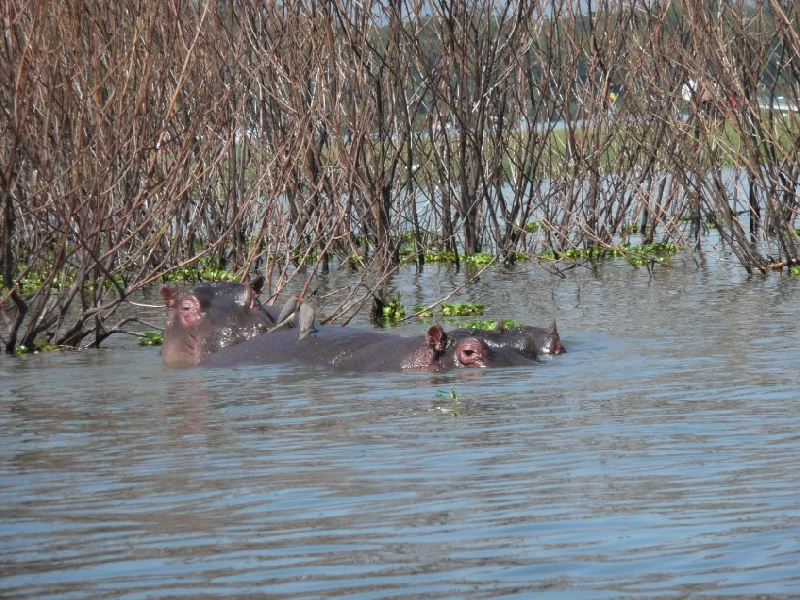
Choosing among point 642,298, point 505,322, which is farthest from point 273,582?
point 642,298

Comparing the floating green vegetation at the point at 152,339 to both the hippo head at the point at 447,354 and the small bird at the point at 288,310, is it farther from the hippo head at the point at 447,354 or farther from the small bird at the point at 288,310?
the hippo head at the point at 447,354

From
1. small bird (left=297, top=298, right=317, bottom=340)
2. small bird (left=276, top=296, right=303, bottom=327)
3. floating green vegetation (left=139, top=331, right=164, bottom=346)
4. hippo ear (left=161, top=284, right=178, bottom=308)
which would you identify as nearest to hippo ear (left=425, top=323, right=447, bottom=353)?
small bird (left=297, top=298, right=317, bottom=340)

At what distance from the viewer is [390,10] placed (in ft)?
36.2

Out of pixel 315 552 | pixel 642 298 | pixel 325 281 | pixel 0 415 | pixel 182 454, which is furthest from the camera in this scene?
pixel 325 281

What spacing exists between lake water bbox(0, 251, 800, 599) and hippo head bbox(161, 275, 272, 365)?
15.8 inches

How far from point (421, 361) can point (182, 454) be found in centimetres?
212

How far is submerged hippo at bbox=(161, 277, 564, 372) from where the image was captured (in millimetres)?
6832

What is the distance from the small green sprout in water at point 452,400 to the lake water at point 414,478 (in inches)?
0.6

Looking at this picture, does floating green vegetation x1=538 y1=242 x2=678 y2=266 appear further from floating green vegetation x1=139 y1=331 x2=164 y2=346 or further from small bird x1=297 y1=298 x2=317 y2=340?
small bird x1=297 y1=298 x2=317 y2=340

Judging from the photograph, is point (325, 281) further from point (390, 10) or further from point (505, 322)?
point (505, 322)

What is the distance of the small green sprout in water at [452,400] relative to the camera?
5.59m

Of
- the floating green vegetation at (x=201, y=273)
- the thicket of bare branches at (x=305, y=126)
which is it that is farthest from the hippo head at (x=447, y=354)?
the floating green vegetation at (x=201, y=273)

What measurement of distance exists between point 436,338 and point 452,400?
37.6 inches

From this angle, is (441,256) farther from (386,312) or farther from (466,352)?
(466,352)
